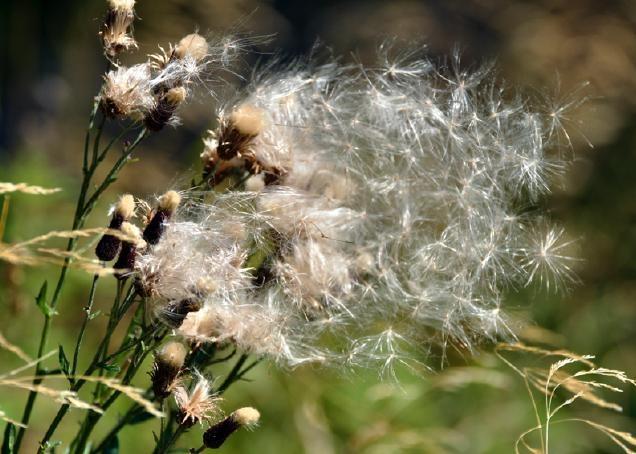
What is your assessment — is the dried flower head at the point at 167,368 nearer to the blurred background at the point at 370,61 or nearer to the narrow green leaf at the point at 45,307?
the narrow green leaf at the point at 45,307

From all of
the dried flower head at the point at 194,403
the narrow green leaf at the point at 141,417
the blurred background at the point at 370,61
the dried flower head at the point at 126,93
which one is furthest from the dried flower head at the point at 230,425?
the blurred background at the point at 370,61

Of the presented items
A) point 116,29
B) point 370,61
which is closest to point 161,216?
point 116,29

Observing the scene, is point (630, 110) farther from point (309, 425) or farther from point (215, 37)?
point (215, 37)

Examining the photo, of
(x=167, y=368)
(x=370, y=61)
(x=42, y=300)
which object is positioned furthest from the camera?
(x=370, y=61)

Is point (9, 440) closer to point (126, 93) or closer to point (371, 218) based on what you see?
point (126, 93)

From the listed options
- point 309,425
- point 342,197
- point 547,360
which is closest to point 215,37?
point 342,197

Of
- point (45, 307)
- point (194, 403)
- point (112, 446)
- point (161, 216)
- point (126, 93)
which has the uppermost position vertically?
point (126, 93)

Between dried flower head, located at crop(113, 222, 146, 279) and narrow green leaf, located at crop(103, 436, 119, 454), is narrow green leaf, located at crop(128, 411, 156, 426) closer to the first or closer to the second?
narrow green leaf, located at crop(103, 436, 119, 454)
